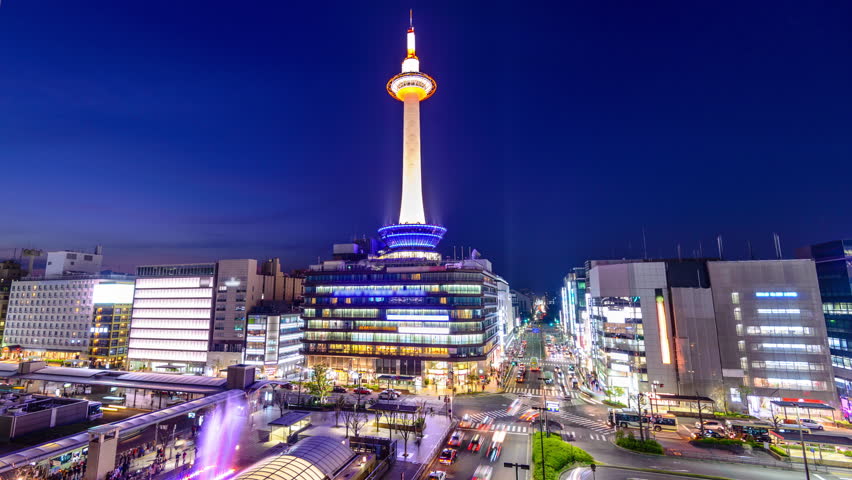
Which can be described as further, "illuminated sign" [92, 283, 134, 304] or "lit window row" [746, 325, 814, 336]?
"illuminated sign" [92, 283, 134, 304]

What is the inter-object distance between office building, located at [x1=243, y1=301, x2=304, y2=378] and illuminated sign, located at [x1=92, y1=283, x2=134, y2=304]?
4959 centimetres

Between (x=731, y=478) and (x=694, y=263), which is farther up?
(x=694, y=263)

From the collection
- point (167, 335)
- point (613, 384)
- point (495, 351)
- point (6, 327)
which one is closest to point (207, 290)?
point (167, 335)

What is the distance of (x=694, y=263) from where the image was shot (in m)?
75.2

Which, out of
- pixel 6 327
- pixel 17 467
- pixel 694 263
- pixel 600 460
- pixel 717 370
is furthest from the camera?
pixel 6 327

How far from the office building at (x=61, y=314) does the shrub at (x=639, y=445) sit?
132 meters

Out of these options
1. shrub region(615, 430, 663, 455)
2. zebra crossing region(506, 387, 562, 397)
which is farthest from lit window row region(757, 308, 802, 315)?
shrub region(615, 430, 663, 455)

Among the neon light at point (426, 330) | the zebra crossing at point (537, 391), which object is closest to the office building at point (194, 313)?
the neon light at point (426, 330)

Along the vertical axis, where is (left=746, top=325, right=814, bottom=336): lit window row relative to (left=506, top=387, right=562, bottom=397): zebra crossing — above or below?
above

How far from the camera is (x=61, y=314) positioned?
115 m

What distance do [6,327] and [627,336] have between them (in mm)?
172278

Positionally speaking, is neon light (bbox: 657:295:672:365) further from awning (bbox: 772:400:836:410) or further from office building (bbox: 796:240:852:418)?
office building (bbox: 796:240:852:418)

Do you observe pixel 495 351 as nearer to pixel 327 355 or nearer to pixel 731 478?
pixel 327 355

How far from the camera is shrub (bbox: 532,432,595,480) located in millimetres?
38625
